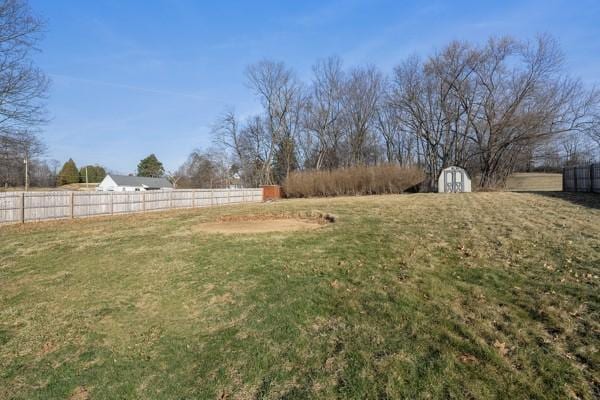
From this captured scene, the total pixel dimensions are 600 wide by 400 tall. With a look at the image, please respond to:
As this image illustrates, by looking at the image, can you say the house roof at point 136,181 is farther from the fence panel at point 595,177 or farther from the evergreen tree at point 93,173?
the fence panel at point 595,177

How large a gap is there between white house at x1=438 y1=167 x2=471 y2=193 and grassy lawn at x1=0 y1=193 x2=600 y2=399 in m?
21.1

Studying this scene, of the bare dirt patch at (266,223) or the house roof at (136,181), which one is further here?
the house roof at (136,181)

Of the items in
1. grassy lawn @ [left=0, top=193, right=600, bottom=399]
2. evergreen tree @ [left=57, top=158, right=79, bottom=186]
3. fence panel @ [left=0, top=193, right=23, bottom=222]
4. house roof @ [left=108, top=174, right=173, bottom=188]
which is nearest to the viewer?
grassy lawn @ [left=0, top=193, right=600, bottom=399]

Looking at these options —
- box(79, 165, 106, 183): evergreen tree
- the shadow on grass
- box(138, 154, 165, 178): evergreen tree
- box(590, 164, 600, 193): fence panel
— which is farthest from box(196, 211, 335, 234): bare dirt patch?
box(79, 165, 106, 183): evergreen tree

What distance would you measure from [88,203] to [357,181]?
63.5 feet

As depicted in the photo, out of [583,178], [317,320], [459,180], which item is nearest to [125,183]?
[459,180]

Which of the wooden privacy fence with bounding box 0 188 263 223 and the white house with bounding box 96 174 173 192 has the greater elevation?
the white house with bounding box 96 174 173 192

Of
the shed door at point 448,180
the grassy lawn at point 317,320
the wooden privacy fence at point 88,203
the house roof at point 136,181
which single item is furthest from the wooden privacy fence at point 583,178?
the house roof at point 136,181

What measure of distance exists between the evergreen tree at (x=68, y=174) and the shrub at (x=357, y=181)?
184 ft

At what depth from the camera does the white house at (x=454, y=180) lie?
2723 centimetres

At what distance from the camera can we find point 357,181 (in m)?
28.2

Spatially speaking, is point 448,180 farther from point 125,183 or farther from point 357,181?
point 125,183

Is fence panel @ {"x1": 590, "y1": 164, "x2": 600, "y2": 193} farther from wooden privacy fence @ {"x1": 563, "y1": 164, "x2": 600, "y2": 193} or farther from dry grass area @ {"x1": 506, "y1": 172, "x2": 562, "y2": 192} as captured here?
dry grass area @ {"x1": 506, "y1": 172, "x2": 562, "y2": 192}

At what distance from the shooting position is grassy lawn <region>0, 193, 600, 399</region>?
2.84m
